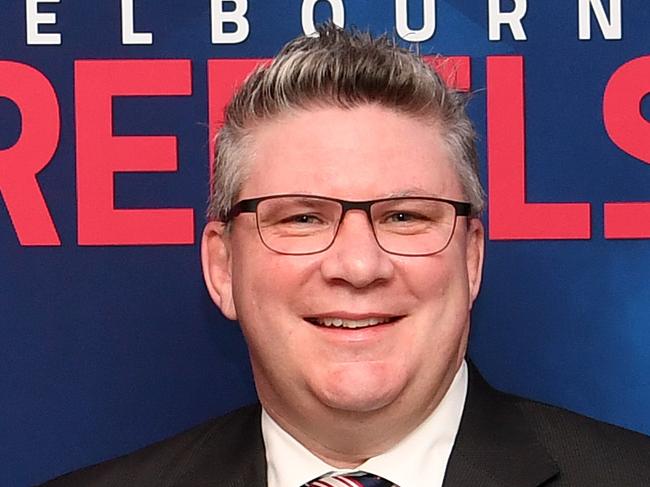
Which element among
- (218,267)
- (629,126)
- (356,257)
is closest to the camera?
(356,257)

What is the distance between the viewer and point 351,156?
158 centimetres

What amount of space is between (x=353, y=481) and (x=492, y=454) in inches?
7.3

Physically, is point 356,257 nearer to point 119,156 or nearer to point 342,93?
point 342,93

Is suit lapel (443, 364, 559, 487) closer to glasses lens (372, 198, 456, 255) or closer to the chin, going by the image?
the chin

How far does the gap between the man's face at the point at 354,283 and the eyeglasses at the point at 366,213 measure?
11 millimetres

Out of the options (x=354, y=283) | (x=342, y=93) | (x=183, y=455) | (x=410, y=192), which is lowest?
(x=183, y=455)

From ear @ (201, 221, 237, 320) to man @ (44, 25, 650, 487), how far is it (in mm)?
22

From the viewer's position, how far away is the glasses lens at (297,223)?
1.56 m

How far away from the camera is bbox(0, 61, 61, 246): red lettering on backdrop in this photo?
6.68ft

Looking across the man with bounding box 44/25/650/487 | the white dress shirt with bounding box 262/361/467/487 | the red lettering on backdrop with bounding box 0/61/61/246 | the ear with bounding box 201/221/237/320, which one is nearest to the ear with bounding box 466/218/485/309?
the man with bounding box 44/25/650/487

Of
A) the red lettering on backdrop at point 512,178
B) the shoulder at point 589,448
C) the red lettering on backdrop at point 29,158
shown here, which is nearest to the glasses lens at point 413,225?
the shoulder at point 589,448

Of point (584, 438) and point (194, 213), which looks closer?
point (584, 438)

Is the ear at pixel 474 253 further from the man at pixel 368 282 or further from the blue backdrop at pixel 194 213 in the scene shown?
the blue backdrop at pixel 194 213

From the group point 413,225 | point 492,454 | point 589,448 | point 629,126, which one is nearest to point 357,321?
point 413,225
